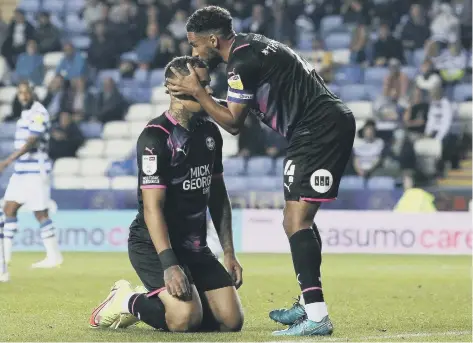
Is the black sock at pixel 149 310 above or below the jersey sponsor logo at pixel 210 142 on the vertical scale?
below

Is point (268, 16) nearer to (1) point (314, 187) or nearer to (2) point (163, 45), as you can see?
(2) point (163, 45)

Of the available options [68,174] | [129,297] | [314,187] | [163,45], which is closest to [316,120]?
[314,187]


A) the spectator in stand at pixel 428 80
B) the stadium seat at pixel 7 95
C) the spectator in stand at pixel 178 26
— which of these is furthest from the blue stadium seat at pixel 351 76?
the stadium seat at pixel 7 95

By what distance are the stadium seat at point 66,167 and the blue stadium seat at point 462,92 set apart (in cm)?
658

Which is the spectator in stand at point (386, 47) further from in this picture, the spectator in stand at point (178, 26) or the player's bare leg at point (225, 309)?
the player's bare leg at point (225, 309)

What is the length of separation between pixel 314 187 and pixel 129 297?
1312mm

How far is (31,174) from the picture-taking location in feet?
44.0

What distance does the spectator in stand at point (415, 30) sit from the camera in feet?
67.5

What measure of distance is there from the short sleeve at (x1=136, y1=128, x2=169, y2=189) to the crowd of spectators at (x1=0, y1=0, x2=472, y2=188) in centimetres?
1146

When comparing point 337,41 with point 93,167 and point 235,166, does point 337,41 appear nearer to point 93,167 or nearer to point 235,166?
point 235,166

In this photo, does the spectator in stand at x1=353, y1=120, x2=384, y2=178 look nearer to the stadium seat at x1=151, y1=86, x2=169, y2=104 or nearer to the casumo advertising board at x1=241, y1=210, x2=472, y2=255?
the casumo advertising board at x1=241, y1=210, x2=472, y2=255

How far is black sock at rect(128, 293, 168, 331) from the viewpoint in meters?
6.75

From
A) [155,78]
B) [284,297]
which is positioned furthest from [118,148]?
[284,297]

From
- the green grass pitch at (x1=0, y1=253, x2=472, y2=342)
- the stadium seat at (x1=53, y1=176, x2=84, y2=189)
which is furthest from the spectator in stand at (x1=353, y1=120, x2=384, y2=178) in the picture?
the stadium seat at (x1=53, y1=176, x2=84, y2=189)
